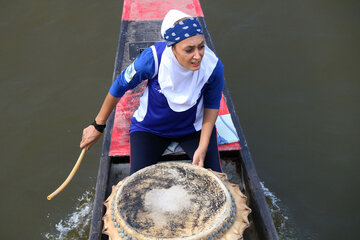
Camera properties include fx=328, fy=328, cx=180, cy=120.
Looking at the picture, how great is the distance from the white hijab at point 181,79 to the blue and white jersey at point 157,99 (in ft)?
0.17

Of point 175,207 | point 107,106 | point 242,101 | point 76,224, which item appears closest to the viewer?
point 175,207

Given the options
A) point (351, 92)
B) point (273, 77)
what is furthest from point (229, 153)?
point (351, 92)

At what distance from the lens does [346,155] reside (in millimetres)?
4094

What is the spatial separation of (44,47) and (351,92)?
4.87 meters

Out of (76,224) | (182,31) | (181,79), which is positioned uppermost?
(182,31)

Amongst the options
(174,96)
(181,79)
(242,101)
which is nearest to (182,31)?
(181,79)

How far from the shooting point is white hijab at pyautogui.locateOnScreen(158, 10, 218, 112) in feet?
6.95

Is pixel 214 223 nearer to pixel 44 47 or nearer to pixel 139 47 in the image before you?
pixel 139 47

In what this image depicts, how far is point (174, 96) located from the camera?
2.24 metres

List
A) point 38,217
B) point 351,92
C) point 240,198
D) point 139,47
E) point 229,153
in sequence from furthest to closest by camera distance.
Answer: point 351,92
point 139,47
point 38,217
point 229,153
point 240,198

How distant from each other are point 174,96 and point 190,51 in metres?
0.37

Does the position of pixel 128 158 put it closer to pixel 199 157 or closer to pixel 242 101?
pixel 199 157

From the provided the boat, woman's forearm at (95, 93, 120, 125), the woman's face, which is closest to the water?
the boat

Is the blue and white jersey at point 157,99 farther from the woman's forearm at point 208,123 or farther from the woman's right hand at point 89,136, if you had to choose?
the woman's right hand at point 89,136
